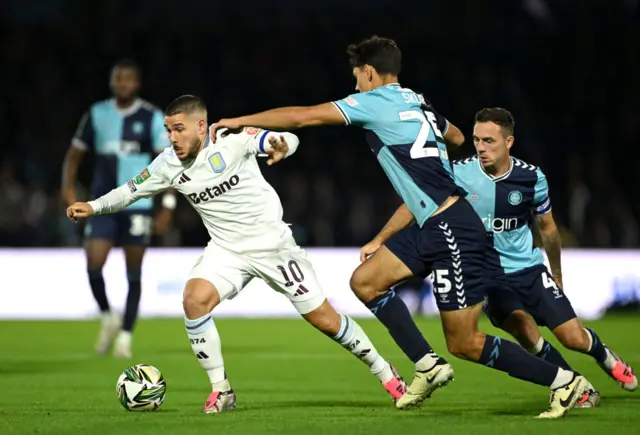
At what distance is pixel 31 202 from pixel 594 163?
921cm

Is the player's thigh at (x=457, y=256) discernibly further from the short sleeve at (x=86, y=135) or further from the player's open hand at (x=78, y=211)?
the short sleeve at (x=86, y=135)

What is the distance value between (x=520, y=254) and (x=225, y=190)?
6.28ft

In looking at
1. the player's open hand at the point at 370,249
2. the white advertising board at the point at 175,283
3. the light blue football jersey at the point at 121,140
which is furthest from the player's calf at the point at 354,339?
the white advertising board at the point at 175,283

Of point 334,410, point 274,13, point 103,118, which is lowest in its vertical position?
point 334,410

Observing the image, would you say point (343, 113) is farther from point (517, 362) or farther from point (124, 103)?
point (124, 103)

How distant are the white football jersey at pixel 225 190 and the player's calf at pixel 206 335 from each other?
38cm

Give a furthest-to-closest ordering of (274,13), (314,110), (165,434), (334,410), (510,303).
A: (274,13) → (510,303) → (334,410) → (314,110) → (165,434)

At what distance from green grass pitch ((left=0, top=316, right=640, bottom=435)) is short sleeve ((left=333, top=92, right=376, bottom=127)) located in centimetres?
160

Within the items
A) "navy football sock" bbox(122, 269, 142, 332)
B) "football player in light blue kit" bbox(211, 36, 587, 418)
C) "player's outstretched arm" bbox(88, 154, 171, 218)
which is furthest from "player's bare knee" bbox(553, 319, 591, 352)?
"navy football sock" bbox(122, 269, 142, 332)

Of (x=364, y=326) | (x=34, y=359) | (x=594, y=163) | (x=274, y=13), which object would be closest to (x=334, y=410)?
(x=34, y=359)

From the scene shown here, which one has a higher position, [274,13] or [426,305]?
[274,13]

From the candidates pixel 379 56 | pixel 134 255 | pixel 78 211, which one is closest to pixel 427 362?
pixel 379 56

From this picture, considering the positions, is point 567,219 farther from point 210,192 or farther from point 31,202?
point 210,192

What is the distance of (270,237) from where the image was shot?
671 cm
